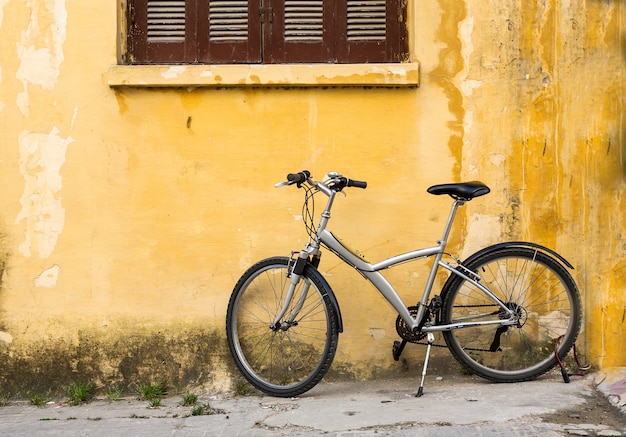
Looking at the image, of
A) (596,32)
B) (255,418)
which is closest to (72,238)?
Answer: (255,418)

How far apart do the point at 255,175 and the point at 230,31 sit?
1003 mm

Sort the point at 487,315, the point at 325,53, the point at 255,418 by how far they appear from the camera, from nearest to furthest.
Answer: the point at 255,418 → the point at 487,315 → the point at 325,53

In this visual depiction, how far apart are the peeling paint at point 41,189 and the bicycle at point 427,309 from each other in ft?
4.35

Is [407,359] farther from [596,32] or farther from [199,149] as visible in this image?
[596,32]

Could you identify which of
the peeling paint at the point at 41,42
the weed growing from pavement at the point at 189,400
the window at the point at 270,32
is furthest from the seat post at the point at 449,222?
the peeling paint at the point at 41,42

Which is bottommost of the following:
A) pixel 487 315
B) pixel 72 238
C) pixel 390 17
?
pixel 487 315

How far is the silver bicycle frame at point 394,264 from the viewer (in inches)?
200

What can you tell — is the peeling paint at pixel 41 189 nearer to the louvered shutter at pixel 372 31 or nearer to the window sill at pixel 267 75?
the window sill at pixel 267 75

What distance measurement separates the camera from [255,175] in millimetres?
5496

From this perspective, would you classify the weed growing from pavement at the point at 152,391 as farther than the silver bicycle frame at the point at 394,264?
Yes

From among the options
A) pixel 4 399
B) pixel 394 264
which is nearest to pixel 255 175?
pixel 394 264

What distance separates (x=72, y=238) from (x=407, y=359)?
2350mm

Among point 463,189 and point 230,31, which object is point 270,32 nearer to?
point 230,31

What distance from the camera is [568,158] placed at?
5426mm
